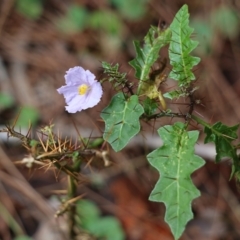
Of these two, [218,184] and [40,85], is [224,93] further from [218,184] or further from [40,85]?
[40,85]

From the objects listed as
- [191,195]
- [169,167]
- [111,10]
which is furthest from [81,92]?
[111,10]

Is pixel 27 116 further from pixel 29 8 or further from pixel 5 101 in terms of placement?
pixel 29 8

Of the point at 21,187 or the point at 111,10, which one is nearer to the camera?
the point at 21,187

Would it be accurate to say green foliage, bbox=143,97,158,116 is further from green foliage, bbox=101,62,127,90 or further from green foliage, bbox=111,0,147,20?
green foliage, bbox=111,0,147,20

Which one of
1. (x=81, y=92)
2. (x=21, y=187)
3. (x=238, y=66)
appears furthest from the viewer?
(x=238, y=66)

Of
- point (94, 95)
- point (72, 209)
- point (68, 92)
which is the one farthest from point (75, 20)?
point (94, 95)

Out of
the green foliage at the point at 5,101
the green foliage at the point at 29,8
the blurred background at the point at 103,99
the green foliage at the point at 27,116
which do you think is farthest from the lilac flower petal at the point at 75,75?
the green foliage at the point at 29,8

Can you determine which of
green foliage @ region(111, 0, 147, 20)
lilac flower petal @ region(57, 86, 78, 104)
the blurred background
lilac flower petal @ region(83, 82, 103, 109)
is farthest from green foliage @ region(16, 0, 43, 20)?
lilac flower petal @ region(83, 82, 103, 109)
